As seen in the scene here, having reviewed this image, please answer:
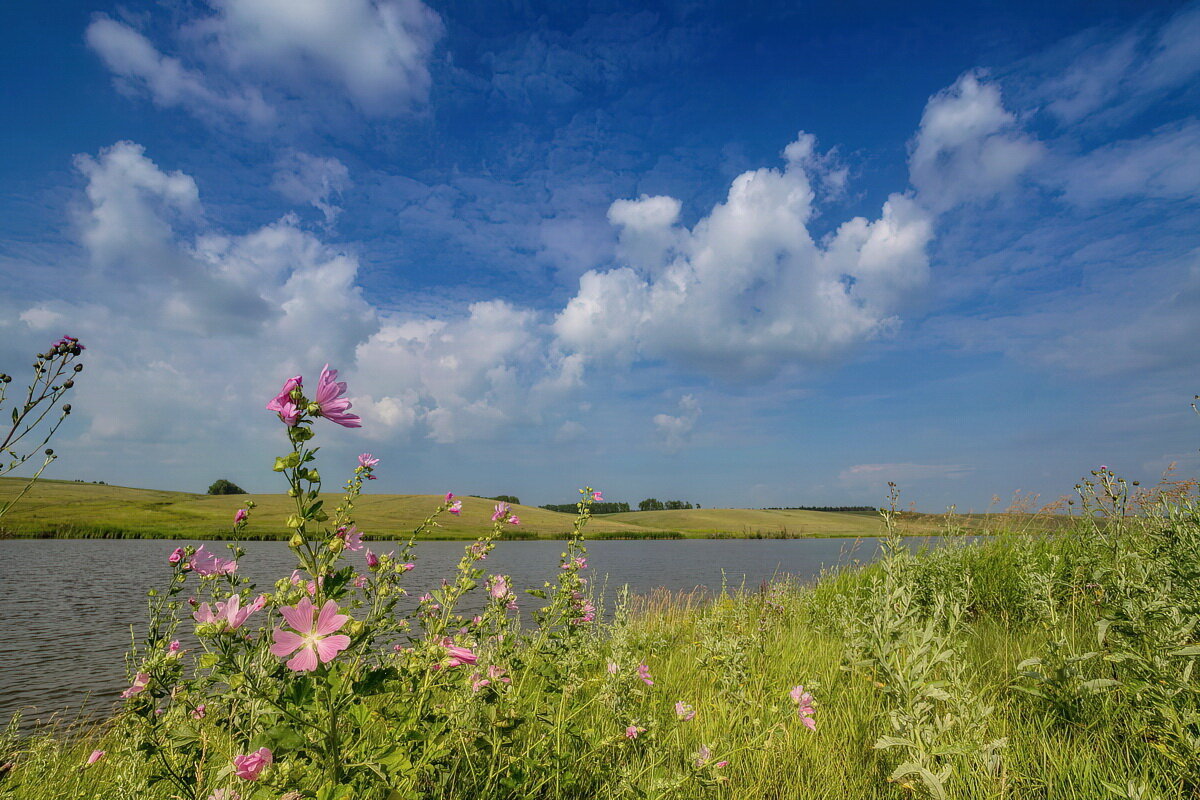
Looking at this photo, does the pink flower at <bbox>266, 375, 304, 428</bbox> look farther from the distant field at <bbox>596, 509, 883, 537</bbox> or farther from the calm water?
the distant field at <bbox>596, 509, 883, 537</bbox>

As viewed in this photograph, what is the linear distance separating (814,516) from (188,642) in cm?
9482

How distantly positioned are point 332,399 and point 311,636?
1.81 feet

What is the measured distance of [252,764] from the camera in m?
1.36

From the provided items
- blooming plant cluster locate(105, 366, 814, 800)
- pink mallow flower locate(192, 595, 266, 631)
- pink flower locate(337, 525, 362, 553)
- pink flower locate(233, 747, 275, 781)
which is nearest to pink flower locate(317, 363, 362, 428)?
blooming plant cluster locate(105, 366, 814, 800)

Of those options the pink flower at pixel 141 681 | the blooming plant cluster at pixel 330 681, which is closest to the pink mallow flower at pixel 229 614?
the blooming plant cluster at pixel 330 681

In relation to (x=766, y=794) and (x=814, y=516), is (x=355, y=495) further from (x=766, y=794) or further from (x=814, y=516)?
(x=814, y=516)

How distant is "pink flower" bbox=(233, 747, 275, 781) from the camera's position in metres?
1.35

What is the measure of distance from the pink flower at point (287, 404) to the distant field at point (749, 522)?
70758 millimetres

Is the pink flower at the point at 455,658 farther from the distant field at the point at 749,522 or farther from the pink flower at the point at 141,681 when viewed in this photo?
the distant field at the point at 749,522

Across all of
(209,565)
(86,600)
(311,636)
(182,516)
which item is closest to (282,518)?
(86,600)

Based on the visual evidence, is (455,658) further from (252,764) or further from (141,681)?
(141,681)

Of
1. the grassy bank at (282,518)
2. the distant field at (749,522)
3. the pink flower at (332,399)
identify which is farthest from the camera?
the distant field at (749,522)

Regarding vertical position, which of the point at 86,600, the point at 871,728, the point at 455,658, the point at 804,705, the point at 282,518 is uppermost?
the point at 455,658

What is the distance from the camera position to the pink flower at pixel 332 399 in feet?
4.19
